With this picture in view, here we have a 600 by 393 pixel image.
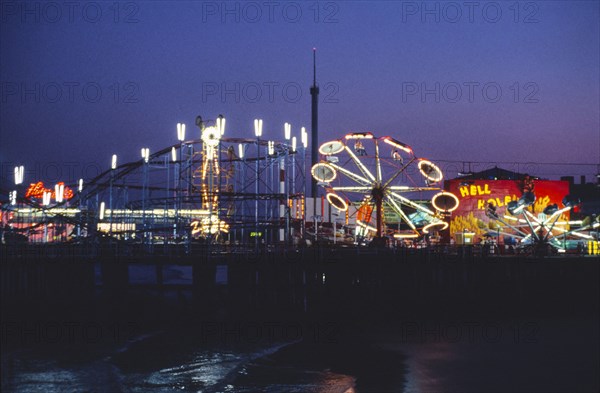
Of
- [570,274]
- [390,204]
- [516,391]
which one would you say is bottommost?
[516,391]

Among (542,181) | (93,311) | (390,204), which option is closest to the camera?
(93,311)

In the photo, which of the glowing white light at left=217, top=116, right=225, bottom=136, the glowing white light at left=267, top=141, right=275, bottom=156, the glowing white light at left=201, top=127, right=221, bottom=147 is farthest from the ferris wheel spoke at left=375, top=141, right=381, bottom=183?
the glowing white light at left=201, top=127, right=221, bottom=147

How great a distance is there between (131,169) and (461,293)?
2333cm

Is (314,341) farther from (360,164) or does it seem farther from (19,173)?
(19,173)

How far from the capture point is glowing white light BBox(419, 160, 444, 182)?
174 feet

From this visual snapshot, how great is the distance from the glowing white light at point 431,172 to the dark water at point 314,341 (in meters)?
12.5

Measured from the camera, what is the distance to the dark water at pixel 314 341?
1040 inches

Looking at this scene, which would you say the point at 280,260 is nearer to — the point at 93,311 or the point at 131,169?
the point at 93,311

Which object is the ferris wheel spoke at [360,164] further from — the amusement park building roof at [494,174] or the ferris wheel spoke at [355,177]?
the amusement park building roof at [494,174]

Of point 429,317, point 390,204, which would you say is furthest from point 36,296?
point 390,204

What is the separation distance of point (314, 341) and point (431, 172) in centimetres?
2302

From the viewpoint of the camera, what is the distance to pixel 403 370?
91.0ft

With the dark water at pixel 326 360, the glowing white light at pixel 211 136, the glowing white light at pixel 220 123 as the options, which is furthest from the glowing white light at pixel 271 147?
the dark water at pixel 326 360

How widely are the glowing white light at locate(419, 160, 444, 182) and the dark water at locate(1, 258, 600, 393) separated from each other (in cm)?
1249
